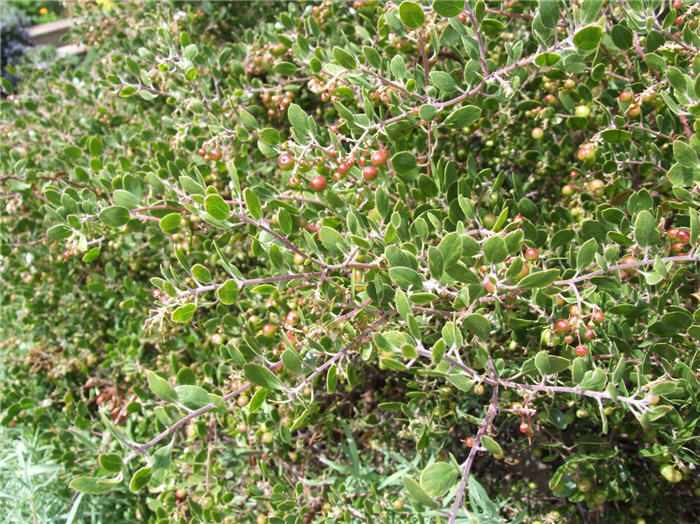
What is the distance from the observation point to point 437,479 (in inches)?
51.0

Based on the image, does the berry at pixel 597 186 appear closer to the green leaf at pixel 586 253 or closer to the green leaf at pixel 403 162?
the green leaf at pixel 586 253

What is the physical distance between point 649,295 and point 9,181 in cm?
312

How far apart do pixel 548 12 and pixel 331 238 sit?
92 cm

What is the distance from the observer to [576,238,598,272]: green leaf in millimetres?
1550

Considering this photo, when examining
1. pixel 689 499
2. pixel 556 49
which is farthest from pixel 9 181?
pixel 689 499

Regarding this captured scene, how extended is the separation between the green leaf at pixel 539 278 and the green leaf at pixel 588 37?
75cm

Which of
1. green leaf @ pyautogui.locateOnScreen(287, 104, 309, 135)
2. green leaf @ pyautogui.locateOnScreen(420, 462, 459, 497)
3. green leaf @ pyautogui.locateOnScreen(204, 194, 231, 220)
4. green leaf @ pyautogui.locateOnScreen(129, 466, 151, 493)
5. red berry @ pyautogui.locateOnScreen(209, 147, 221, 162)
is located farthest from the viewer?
red berry @ pyautogui.locateOnScreen(209, 147, 221, 162)

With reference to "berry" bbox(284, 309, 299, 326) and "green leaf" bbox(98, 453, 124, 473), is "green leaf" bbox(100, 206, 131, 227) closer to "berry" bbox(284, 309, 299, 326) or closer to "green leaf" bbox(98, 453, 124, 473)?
"berry" bbox(284, 309, 299, 326)

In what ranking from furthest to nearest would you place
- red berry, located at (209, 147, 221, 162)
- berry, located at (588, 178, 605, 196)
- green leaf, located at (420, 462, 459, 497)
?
red berry, located at (209, 147, 221, 162), berry, located at (588, 178, 605, 196), green leaf, located at (420, 462, 459, 497)

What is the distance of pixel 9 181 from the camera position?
2850mm

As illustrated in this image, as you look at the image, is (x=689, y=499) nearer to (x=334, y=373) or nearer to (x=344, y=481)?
(x=344, y=481)

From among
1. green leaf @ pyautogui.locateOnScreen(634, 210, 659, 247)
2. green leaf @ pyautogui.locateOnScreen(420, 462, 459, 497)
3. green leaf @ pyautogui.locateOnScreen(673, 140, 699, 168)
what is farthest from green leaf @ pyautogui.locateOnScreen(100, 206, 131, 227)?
green leaf @ pyautogui.locateOnScreen(673, 140, 699, 168)

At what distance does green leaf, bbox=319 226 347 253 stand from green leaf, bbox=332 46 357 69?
581mm

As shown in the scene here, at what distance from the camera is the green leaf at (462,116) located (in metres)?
1.69
